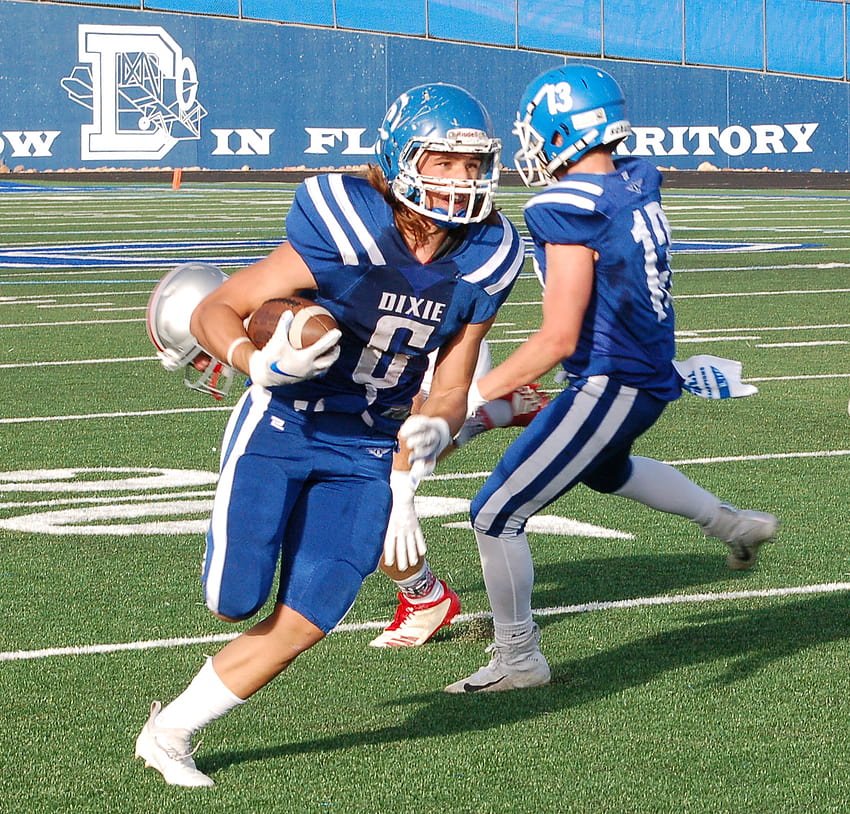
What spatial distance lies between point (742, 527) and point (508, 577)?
2.71 feet

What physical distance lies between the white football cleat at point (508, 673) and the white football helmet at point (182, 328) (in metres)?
1.06

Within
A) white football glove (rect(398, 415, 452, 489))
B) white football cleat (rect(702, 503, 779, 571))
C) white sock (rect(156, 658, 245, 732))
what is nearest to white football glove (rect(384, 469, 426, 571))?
white football glove (rect(398, 415, 452, 489))

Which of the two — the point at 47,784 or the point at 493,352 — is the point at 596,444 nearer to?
the point at 47,784

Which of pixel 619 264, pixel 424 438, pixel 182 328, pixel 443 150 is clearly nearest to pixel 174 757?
pixel 424 438

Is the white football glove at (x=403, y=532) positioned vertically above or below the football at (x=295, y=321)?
below

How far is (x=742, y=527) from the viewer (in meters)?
4.81

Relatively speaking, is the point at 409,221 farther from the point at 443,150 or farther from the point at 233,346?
the point at 233,346

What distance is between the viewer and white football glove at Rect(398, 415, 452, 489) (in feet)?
11.8

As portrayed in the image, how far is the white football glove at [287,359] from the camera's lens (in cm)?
328

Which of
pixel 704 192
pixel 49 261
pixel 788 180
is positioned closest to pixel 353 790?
pixel 49 261

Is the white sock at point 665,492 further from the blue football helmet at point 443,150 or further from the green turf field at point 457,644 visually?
the blue football helmet at point 443,150

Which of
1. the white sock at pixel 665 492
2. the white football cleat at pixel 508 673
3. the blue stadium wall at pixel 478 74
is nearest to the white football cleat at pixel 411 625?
the white football cleat at pixel 508 673

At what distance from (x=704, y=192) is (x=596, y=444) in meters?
28.2

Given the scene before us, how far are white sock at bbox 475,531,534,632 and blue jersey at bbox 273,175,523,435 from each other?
0.70 meters
